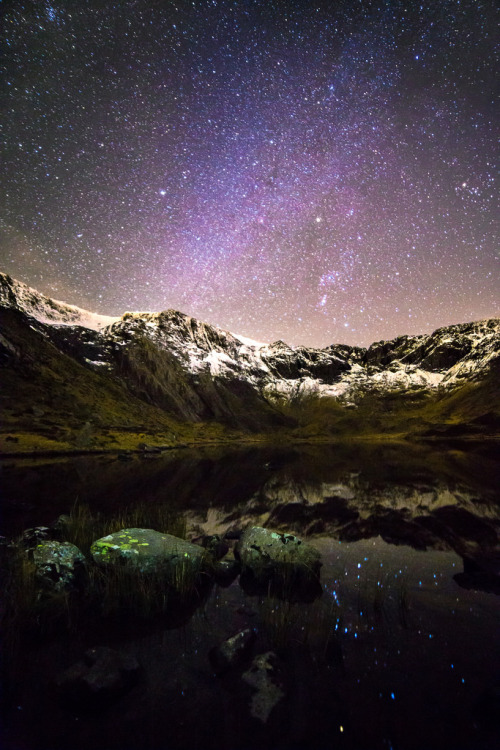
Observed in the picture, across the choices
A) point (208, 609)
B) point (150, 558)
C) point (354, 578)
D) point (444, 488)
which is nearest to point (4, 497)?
point (150, 558)

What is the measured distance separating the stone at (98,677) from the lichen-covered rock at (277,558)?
6.17m

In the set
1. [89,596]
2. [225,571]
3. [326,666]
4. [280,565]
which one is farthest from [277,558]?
[89,596]

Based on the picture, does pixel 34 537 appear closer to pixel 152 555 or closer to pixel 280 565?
pixel 152 555

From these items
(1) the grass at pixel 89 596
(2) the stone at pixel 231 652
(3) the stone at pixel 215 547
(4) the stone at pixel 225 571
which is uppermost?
(2) the stone at pixel 231 652

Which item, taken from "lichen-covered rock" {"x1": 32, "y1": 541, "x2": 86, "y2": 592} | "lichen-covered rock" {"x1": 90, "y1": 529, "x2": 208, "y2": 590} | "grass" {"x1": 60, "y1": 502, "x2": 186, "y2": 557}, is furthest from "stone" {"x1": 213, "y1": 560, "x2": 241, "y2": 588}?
"lichen-covered rock" {"x1": 32, "y1": 541, "x2": 86, "y2": 592}

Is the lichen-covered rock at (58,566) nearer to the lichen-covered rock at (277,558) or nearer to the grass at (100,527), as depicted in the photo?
the grass at (100,527)

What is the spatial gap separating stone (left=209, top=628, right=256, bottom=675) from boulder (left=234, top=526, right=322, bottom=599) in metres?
3.28

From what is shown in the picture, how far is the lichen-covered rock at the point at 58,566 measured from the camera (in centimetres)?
999

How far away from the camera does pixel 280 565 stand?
12.2 meters

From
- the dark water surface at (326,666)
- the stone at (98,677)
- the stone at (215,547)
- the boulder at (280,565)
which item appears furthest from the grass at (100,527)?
the stone at (98,677)

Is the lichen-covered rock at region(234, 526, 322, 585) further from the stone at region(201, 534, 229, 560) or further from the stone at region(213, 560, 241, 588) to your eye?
the stone at region(201, 534, 229, 560)

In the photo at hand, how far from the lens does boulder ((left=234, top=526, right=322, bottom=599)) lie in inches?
456

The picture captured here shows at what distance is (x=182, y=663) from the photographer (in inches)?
301

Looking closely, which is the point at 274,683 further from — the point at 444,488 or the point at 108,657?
the point at 444,488
